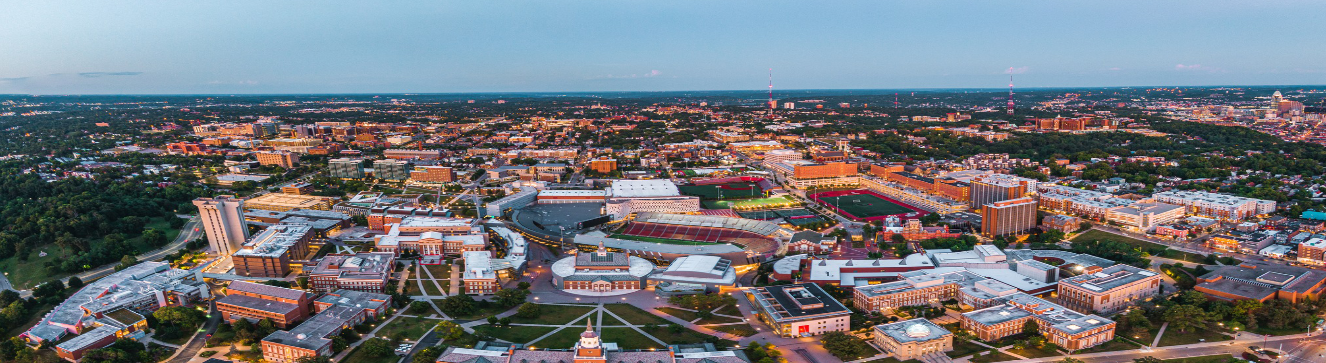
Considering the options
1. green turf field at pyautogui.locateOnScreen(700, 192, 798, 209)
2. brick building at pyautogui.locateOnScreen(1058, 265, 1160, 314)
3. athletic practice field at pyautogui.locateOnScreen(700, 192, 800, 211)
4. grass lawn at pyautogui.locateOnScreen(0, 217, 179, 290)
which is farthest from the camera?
green turf field at pyautogui.locateOnScreen(700, 192, 798, 209)

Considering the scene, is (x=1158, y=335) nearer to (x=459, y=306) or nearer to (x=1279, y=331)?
(x=1279, y=331)

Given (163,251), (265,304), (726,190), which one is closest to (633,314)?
(265,304)

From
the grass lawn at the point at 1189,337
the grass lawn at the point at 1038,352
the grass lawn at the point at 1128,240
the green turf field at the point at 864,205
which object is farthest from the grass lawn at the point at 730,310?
the grass lawn at the point at 1128,240

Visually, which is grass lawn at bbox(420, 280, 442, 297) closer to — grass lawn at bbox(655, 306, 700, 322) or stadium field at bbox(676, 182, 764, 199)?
grass lawn at bbox(655, 306, 700, 322)

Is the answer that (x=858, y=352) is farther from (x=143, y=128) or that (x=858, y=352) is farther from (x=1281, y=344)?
(x=143, y=128)

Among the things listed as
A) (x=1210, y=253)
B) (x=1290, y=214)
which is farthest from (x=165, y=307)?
(x=1290, y=214)

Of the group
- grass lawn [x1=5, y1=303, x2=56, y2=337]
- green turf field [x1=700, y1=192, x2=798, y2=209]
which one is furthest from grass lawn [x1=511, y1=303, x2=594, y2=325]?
green turf field [x1=700, y1=192, x2=798, y2=209]

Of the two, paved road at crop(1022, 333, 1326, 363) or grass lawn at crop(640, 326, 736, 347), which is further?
grass lawn at crop(640, 326, 736, 347)

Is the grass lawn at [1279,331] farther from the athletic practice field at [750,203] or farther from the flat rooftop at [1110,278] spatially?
the athletic practice field at [750,203]
